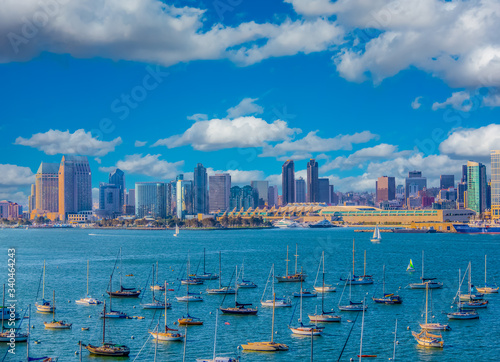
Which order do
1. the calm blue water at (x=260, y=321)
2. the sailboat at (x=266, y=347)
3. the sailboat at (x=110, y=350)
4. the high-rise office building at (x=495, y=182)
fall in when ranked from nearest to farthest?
1. the sailboat at (x=110, y=350)
2. the sailboat at (x=266, y=347)
3. the calm blue water at (x=260, y=321)
4. the high-rise office building at (x=495, y=182)

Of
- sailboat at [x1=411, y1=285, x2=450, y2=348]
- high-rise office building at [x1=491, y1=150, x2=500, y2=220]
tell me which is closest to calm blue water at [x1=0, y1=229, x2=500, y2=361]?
sailboat at [x1=411, y1=285, x2=450, y2=348]

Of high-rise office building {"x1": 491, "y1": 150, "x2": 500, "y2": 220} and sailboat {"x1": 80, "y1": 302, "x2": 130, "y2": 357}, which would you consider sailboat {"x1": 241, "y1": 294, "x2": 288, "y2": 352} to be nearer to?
sailboat {"x1": 80, "y1": 302, "x2": 130, "y2": 357}

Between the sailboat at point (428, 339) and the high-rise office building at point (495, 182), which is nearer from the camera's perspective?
the sailboat at point (428, 339)

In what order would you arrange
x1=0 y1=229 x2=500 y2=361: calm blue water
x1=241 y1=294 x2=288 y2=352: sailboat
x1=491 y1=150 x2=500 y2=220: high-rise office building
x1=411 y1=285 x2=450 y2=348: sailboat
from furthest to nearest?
x1=491 y1=150 x2=500 y2=220: high-rise office building → x1=411 y1=285 x2=450 y2=348: sailboat → x1=0 y1=229 x2=500 y2=361: calm blue water → x1=241 y1=294 x2=288 y2=352: sailboat

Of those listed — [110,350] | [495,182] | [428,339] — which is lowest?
[428,339]

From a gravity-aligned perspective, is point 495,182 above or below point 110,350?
above

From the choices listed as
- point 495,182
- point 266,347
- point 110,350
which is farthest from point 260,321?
point 495,182

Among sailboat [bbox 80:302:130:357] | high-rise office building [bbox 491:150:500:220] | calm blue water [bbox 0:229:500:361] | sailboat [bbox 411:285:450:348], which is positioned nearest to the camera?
sailboat [bbox 80:302:130:357]

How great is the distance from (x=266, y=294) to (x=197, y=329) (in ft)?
38.0

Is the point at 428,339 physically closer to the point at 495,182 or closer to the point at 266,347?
the point at 266,347

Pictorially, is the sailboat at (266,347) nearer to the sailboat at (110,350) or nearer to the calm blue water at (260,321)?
the calm blue water at (260,321)

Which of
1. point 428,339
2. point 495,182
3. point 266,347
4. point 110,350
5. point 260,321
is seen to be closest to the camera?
point 110,350

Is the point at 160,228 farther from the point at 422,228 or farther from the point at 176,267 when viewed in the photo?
the point at 176,267

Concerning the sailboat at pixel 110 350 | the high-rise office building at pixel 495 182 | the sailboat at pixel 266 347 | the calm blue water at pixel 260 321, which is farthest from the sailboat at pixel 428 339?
the high-rise office building at pixel 495 182
